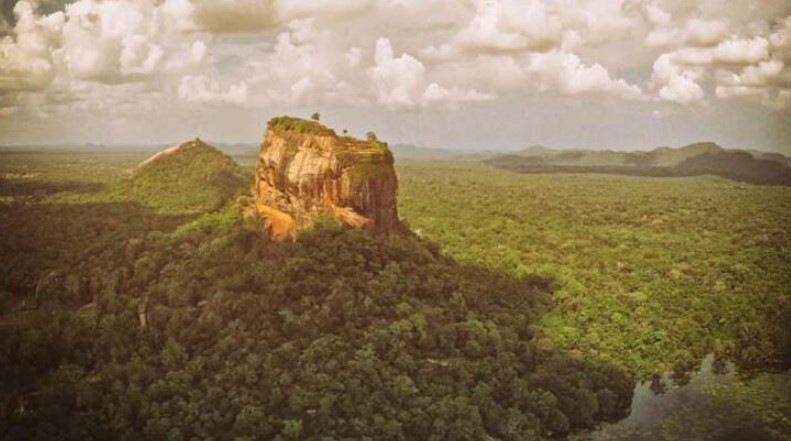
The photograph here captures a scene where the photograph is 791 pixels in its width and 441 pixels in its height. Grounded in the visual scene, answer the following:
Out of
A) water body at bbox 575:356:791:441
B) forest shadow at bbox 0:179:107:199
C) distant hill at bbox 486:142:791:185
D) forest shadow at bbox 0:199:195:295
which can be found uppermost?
distant hill at bbox 486:142:791:185

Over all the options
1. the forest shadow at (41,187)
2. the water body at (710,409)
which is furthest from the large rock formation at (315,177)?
the water body at (710,409)

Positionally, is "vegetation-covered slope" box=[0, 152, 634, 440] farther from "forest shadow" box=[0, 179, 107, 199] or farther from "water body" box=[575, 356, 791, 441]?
"water body" box=[575, 356, 791, 441]

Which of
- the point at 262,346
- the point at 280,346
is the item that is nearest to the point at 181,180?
the point at 262,346

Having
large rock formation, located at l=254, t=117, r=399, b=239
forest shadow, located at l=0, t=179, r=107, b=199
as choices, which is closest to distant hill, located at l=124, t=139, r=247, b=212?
forest shadow, located at l=0, t=179, r=107, b=199

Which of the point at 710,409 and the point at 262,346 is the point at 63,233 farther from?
the point at 710,409

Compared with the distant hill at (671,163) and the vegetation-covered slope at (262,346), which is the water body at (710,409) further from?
the distant hill at (671,163)
